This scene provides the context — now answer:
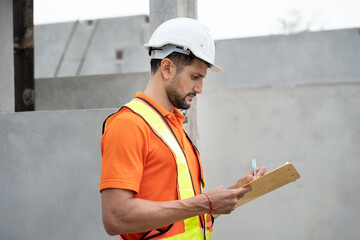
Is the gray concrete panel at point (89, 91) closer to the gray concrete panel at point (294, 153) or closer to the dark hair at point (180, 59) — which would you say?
the gray concrete panel at point (294, 153)

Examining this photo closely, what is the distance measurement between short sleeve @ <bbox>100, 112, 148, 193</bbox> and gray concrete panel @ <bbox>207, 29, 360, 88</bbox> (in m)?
5.10

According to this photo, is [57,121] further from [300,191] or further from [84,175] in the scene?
[300,191]

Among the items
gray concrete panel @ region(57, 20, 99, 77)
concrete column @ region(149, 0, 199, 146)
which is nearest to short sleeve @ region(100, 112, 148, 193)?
concrete column @ region(149, 0, 199, 146)

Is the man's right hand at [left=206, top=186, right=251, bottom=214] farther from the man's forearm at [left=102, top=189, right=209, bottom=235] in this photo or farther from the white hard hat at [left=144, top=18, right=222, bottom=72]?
the white hard hat at [left=144, top=18, right=222, bottom=72]

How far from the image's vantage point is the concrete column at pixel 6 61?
4.41m

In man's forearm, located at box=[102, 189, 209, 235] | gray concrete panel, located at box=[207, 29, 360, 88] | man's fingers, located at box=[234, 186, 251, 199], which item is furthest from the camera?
gray concrete panel, located at box=[207, 29, 360, 88]

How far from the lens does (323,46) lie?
640cm

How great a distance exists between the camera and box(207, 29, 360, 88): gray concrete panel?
250 inches

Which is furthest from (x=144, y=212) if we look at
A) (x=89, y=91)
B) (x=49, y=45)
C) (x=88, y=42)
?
(x=49, y=45)

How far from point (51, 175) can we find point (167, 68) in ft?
7.15

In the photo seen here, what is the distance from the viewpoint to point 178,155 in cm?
183

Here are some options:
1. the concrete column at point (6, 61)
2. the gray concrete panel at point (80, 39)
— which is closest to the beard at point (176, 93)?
the concrete column at point (6, 61)

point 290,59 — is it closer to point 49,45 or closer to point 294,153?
point 294,153

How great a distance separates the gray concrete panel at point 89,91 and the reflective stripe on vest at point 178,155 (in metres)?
2.83
